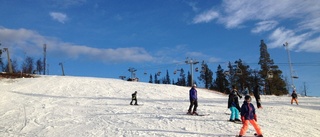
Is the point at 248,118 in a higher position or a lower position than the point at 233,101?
lower

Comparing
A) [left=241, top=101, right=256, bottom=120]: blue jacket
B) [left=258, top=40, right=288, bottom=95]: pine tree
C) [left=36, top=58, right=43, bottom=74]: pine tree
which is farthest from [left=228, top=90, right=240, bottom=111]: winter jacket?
[left=36, top=58, right=43, bottom=74]: pine tree

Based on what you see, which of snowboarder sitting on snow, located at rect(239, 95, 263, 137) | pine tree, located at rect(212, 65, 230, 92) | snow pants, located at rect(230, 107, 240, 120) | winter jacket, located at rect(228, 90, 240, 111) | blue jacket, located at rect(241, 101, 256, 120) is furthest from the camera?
pine tree, located at rect(212, 65, 230, 92)

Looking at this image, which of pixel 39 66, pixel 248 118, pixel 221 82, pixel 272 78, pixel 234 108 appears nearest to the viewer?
pixel 248 118

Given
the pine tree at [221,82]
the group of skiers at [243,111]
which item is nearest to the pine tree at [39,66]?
the pine tree at [221,82]

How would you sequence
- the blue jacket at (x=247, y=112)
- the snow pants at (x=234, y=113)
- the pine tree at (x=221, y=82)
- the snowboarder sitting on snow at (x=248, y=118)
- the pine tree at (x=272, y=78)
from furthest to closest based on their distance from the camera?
the pine tree at (x=221, y=82) → the pine tree at (x=272, y=78) → the snow pants at (x=234, y=113) → the blue jacket at (x=247, y=112) → the snowboarder sitting on snow at (x=248, y=118)

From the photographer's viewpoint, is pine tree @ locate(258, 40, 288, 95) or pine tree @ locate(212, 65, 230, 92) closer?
pine tree @ locate(258, 40, 288, 95)

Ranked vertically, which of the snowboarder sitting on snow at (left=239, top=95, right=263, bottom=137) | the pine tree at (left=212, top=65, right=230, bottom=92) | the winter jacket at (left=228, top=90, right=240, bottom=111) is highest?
the pine tree at (left=212, top=65, right=230, bottom=92)

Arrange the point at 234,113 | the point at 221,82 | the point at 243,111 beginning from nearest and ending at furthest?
the point at 243,111
the point at 234,113
the point at 221,82

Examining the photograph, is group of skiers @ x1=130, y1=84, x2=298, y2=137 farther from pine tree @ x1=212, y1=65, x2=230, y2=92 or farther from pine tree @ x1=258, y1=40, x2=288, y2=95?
pine tree @ x1=212, y1=65, x2=230, y2=92

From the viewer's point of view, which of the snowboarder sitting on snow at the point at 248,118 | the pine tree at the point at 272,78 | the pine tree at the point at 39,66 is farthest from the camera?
the pine tree at the point at 39,66

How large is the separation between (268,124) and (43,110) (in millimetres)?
15125

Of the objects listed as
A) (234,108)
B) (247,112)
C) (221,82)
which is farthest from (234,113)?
(221,82)

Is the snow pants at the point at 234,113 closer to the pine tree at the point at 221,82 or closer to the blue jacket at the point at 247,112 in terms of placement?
the blue jacket at the point at 247,112

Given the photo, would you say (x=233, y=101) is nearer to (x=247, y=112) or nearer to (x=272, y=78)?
(x=247, y=112)
